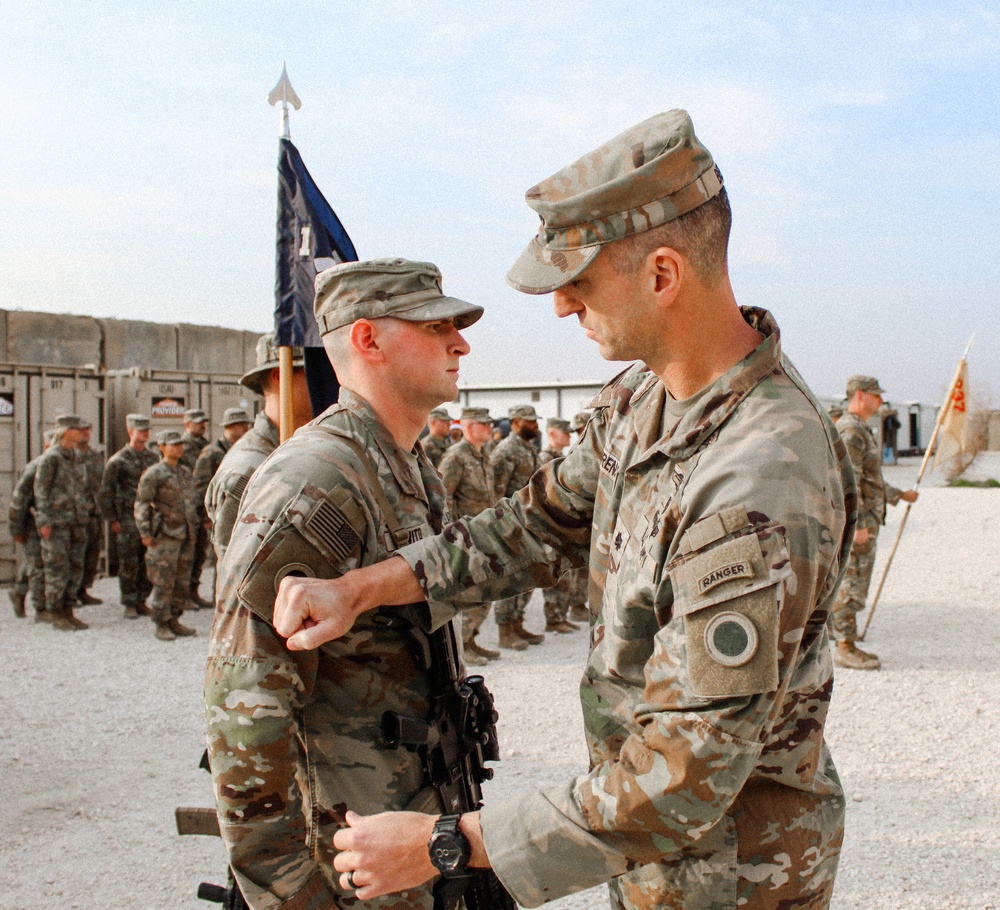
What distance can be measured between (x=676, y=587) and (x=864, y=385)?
24.1ft

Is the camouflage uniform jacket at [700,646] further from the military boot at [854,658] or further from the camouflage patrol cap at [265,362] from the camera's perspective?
the military boot at [854,658]

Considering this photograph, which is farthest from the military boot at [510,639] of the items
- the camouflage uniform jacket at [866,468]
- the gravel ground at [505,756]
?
the camouflage uniform jacket at [866,468]

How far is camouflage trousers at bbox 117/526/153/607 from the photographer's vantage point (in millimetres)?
10062

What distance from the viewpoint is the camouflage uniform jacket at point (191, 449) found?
1137cm

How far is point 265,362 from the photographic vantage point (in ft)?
Answer: 14.0

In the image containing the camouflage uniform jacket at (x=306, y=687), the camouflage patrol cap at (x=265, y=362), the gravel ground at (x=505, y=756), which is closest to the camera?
the camouflage uniform jacket at (x=306, y=687)

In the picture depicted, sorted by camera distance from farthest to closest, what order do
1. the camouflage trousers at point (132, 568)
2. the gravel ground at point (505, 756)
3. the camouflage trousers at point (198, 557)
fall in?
the camouflage trousers at point (198, 557), the camouflage trousers at point (132, 568), the gravel ground at point (505, 756)

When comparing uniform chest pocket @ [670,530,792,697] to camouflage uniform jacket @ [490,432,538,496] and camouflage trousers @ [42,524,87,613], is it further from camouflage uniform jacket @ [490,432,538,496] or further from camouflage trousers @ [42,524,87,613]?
camouflage trousers @ [42,524,87,613]

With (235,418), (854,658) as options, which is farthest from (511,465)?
(854,658)

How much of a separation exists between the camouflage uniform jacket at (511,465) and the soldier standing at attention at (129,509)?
4.07 meters

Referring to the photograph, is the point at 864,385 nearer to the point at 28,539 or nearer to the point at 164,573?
the point at 164,573

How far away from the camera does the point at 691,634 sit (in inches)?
52.8

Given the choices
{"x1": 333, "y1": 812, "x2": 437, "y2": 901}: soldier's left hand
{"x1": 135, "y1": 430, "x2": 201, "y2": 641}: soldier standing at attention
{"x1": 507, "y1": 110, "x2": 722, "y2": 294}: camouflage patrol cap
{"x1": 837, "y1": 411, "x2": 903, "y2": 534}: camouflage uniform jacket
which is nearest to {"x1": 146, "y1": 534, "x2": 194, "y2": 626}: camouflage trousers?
{"x1": 135, "y1": 430, "x2": 201, "y2": 641}: soldier standing at attention

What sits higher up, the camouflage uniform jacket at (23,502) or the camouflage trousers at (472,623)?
the camouflage uniform jacket at (23,502)
